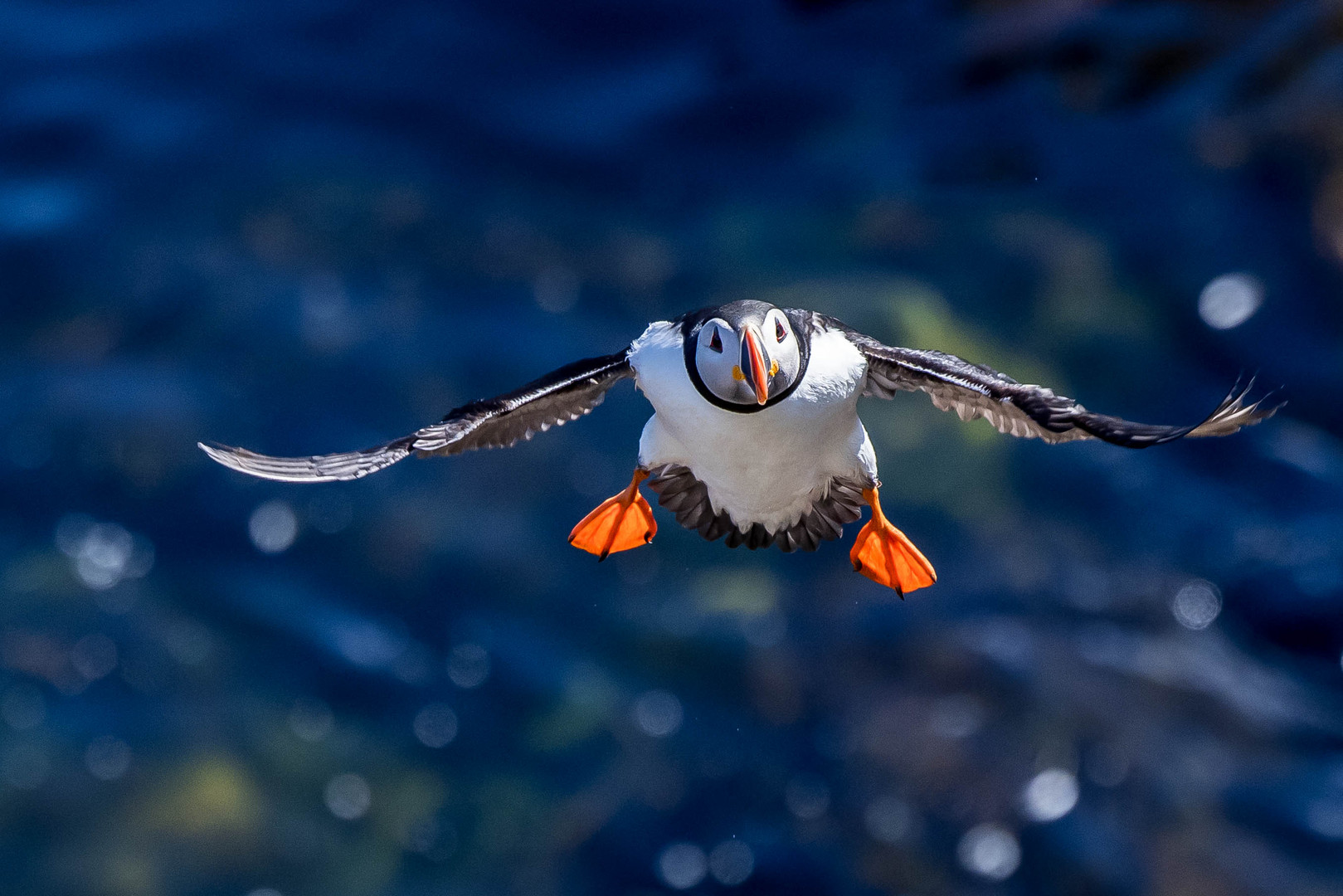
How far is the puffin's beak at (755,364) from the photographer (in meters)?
6.64

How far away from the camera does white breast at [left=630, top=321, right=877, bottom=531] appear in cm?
745

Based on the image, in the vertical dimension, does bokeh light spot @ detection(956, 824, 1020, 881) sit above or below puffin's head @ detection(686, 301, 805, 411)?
below

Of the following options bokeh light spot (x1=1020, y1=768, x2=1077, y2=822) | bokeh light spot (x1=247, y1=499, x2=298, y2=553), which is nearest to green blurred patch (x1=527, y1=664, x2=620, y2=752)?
bokeh light spot (x1=247, y1=499, x2=298, y2=553)

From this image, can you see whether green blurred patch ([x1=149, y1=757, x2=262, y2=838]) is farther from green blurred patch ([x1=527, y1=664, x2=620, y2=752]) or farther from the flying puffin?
the flying puffin

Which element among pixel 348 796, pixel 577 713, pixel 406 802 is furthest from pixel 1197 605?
pixel 348 796

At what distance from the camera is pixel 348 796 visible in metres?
13.0

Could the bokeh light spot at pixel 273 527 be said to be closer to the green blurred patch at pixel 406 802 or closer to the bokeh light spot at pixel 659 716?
the green blurred patch at pixel 406 802

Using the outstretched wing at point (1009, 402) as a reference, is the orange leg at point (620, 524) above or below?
below

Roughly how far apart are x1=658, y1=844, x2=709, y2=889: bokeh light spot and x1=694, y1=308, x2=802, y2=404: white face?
7.01m

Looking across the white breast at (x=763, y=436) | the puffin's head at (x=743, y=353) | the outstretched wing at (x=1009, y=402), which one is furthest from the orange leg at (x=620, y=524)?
the outstretched wing at (x=1009, y=402)

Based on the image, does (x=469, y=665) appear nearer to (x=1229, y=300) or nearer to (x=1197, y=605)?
(x=1197, y=605)

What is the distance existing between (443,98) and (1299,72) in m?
9.67

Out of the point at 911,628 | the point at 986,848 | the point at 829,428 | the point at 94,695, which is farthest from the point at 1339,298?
the point at 94,695

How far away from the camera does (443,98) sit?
15.3 metres
